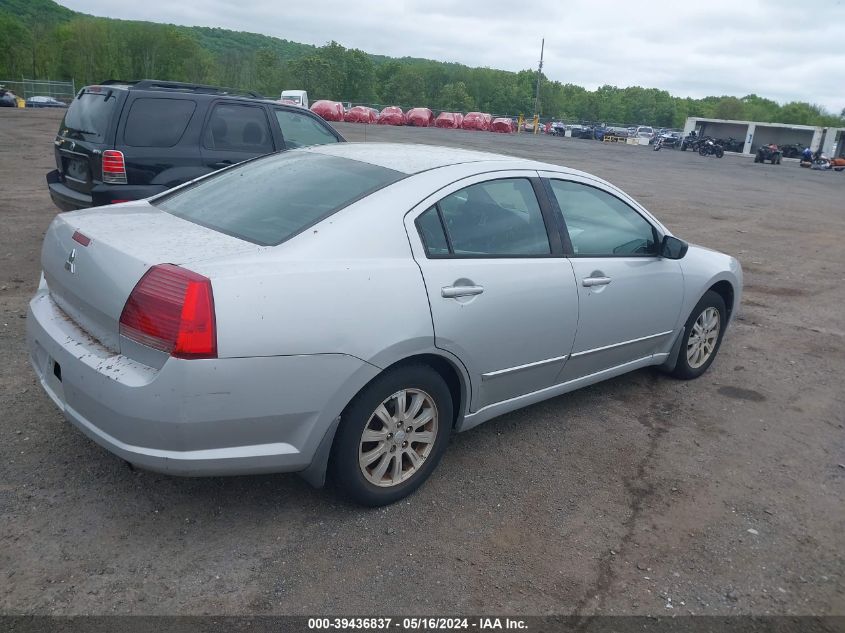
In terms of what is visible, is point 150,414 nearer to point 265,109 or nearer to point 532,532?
point 532,532

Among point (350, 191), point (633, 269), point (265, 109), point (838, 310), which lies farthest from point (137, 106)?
point (838, 310)

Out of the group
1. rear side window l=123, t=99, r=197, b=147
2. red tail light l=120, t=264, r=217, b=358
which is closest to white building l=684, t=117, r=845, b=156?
rear side window l=123, t=99, r=197, b=147

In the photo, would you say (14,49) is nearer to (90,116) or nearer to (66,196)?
(90,116)

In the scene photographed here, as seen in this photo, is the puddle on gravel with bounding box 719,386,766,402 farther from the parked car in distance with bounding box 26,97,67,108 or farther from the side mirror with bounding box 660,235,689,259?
the parked car in distance with bounding box 26,97,67,108

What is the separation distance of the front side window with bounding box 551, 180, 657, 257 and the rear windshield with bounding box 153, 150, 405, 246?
1.12 metres

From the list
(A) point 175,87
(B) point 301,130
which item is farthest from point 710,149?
(A) point 175,87

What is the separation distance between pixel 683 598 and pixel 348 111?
50.8 meters

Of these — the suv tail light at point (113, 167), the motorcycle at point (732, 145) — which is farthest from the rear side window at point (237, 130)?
the motorcycle at point (732, 145)

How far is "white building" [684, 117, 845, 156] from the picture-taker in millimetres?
68812

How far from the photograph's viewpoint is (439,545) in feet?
9.78

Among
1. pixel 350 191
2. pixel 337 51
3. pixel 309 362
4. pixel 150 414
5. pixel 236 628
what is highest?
pixel 337 51

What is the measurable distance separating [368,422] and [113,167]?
463cm

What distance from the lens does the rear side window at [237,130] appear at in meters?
7.09

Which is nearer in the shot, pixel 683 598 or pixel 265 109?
pixel 683 598
